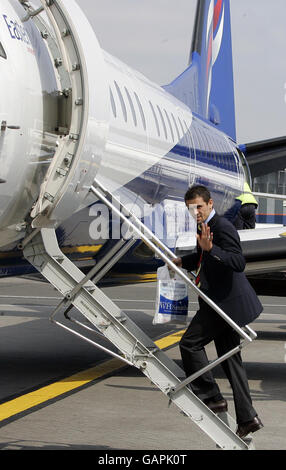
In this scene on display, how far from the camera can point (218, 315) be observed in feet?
20.0

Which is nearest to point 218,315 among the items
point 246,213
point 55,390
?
point 55,390

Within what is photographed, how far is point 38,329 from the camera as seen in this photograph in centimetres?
1338

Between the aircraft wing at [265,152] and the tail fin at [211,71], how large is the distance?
4.50 feet

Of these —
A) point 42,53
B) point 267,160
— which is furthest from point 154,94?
point 267,160

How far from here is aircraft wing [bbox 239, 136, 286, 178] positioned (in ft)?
58.6

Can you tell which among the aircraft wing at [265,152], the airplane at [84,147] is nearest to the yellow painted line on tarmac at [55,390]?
the airplane at [84,147]

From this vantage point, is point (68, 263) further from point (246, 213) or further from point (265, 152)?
point (265, 152)

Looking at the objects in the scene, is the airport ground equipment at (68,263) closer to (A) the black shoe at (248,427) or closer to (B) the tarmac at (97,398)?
(A) the black shoe at (248,427)

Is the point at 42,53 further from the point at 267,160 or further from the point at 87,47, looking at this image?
the point at 267,160

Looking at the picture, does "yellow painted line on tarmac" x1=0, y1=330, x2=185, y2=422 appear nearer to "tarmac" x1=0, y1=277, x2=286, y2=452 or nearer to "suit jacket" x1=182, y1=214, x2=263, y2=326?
"tarmac" x1=0, y1=277, x2=286, y2=452

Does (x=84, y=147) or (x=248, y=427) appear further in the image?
(x=248, y=427)

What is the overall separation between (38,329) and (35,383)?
462 cm

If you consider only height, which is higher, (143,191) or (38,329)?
(143,191)

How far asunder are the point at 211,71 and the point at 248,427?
15.4 m
